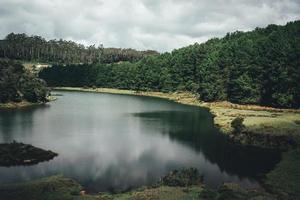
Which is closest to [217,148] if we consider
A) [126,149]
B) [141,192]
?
[126,149]

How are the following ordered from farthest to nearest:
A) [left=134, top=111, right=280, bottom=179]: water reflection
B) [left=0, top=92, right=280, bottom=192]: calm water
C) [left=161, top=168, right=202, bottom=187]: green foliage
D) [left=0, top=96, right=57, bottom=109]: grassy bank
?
[left=0, top=96, right=57, bottom=109]: grassy bank, [left=134, top=111, right=280, bottom=179]: water reflection, [left=0, top=92, right=280, bottom=192]: calm water, [left=161, top=168, right=202, bottom=187]: green foliage

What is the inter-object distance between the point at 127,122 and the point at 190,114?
26537 mm

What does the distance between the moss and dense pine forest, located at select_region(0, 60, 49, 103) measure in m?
96.5

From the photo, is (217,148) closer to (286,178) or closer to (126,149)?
(126,149)

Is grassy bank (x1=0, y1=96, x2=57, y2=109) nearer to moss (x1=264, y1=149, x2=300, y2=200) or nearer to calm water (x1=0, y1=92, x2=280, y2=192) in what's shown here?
calm water (x1=0, y1=92, x2=280, y2=192)

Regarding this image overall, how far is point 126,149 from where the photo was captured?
7438 centimetres

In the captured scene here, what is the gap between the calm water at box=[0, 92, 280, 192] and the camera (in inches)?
2242

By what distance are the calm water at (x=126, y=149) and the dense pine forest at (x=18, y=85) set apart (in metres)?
18.6

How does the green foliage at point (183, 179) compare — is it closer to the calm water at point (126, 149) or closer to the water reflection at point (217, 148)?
the calm water at point (126, 149)

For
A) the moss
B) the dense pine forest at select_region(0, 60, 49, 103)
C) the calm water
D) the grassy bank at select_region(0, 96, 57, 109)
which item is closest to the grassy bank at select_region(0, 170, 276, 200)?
the moss

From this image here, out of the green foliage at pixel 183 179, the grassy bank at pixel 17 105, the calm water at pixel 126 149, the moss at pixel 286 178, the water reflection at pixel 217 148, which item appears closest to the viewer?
the moss at pixel 286 178

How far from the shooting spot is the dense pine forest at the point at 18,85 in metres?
136

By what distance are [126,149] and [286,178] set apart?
2951cm

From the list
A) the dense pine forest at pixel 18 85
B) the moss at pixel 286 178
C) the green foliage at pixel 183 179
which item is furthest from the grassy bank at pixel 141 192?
the dense pine forest at pixel 18 85
